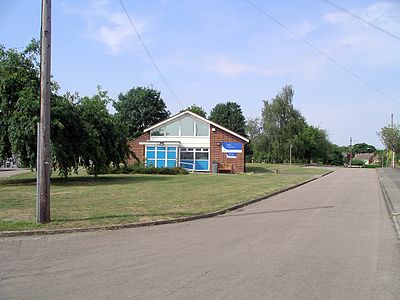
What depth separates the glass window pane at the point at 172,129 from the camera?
1688 inches

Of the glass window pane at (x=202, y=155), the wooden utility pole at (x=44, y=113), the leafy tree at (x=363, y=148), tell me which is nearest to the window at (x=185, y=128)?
the glass window pane at (x=202, y=155)

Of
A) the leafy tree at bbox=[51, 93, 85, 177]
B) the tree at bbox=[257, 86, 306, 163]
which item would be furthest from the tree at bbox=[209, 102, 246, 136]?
the leafy tree at bbox=[51, 93, 85, 177]

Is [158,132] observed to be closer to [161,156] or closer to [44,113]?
[161,156]

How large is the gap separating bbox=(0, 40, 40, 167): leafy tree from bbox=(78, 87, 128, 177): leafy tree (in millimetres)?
3549

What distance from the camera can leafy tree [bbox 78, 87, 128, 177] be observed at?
2522 cm

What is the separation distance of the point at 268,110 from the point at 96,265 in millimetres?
70715

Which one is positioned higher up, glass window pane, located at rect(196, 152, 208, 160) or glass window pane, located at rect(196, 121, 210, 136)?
glass window pane, located at rect(196, 121, 210, 136)

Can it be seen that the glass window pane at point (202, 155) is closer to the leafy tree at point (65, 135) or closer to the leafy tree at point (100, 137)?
the leafy tree at point (100, 137)

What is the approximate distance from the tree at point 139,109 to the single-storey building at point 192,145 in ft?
103

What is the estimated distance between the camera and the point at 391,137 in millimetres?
67125

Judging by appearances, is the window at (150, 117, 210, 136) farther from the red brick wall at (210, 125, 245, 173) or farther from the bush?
the bush

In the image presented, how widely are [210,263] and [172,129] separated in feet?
120

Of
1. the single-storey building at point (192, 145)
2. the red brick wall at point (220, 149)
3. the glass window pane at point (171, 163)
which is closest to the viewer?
the red brick wall at point (220, 149)

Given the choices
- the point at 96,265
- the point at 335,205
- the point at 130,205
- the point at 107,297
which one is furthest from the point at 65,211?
the point at 335,205
